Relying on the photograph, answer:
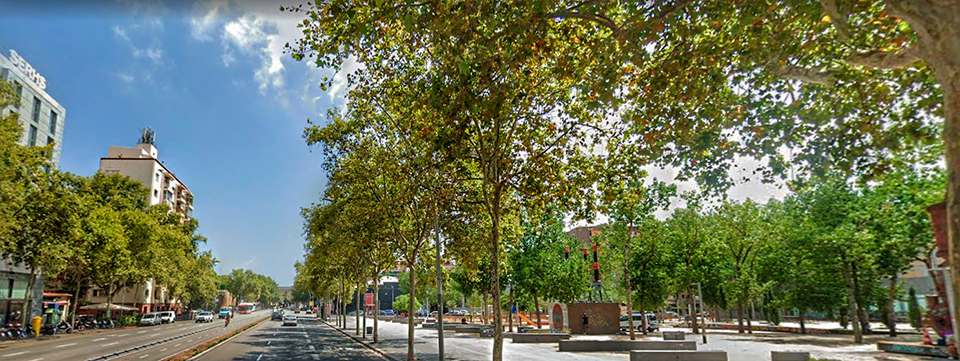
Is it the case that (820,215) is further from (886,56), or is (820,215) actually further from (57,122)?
(57,122)

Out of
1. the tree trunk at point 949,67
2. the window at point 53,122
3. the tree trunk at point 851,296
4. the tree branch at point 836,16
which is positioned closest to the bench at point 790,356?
the tree trunk at point 949,67

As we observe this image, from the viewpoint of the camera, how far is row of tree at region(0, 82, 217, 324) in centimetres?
2783

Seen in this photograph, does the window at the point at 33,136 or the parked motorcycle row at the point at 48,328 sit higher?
the window at the point at 33,136

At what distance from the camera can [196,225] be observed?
8069 cm

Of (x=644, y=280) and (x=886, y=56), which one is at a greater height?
(x=886, y=56)

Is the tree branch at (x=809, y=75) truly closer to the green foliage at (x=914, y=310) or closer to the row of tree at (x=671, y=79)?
the row of tree at (x=671, y=79)

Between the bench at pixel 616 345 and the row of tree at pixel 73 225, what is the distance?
1025 inches

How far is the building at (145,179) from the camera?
254 ft

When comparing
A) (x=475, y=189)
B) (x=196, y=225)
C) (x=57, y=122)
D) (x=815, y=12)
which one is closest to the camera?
(x=815, y=12)

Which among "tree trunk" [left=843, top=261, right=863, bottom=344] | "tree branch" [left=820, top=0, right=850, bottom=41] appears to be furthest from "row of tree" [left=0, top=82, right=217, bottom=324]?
"tree trunk" [left=843, top=261, right=863, bottom=344]

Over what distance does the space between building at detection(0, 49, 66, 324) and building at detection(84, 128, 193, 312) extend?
773 inches

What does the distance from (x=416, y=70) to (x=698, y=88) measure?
8113mm

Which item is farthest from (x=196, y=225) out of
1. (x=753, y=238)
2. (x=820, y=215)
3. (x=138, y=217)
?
(x=820, y=215)

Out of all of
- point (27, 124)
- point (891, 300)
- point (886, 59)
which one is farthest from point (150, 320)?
point (886, 59)
